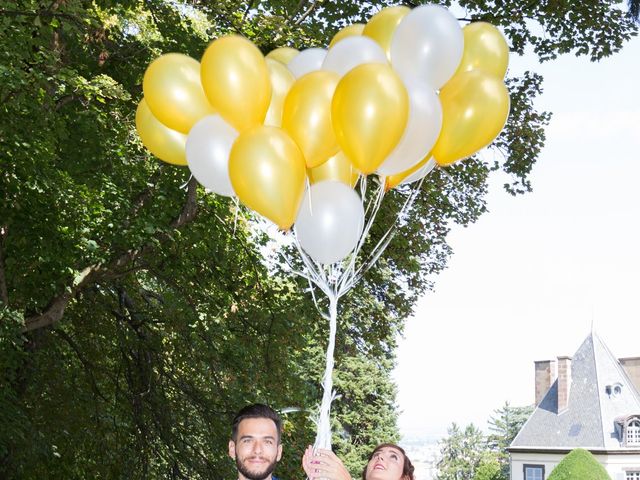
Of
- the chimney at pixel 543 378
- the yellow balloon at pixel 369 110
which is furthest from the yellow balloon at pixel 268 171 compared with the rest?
the chimney at pixel 543 378

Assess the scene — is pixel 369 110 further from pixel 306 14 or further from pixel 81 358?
pixel 81 358

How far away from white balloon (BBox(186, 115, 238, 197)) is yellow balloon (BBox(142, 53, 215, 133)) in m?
0.06

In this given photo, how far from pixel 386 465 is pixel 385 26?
1.88m

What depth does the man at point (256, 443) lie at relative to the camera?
10.5 ft

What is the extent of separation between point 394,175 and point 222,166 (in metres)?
0.78

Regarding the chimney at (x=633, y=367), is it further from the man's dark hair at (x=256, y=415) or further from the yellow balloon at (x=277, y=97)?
the man's dark hair at (x=256, y=415)

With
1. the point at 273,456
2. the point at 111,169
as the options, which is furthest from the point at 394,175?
the point at 111,169

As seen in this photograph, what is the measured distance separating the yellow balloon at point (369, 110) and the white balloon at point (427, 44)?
0.19 meters

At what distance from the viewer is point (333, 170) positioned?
13.8 ft

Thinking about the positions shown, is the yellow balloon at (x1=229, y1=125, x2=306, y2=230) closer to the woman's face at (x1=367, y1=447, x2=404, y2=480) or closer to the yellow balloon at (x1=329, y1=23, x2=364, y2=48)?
the yellow balloon at (x1=329, y1=23, x2=364, y2=48)

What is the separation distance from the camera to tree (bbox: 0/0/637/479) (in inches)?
357

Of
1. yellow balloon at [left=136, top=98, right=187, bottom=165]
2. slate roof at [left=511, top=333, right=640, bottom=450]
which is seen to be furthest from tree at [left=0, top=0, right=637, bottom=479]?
slate roof at [left=511, top=333, right=640, bottom=450]


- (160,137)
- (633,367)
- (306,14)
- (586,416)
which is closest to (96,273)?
(306,14)

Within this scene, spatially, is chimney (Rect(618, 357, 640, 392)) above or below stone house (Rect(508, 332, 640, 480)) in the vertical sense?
above
